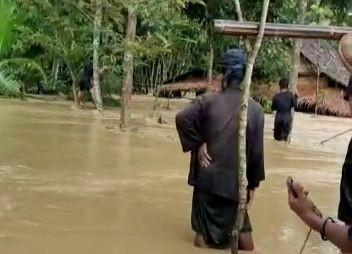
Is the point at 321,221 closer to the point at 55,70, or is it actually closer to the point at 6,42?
the point at 6,42

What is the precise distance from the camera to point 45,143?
11.8 m

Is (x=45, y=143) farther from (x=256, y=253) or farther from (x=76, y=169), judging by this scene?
(x=256, y=253)

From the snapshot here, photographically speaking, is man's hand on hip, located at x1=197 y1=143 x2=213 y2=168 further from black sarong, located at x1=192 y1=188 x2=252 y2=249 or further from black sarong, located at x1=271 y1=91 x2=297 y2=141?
black sarong, located at x1=271 y1=91 x2=297 y2=141

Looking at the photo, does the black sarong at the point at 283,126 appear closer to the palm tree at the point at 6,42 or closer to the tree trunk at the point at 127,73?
the tree trunk at the point at 127,73

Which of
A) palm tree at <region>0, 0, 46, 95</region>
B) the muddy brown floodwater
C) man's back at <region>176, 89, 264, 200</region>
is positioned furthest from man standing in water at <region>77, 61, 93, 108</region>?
man's back at <region>176, 89, 264, 200</region>

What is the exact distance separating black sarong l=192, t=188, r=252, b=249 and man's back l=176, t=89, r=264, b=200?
101 mm

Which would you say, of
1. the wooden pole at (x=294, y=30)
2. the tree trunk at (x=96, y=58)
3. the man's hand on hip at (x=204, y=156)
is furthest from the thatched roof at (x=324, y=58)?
the wooden pole at (x=294, y=30)

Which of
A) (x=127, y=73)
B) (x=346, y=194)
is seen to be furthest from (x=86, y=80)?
(x=346, y=194)

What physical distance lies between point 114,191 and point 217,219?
2383 mm

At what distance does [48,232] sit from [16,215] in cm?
65

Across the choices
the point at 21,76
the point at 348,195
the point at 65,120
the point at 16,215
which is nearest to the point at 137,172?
the point at 16,215

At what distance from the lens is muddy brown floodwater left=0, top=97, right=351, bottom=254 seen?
616cm

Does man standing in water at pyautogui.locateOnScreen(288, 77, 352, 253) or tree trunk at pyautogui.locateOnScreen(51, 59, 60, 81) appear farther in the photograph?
tree trunk at pyautogui.locateOnScreen(51, 59, 60, 81)

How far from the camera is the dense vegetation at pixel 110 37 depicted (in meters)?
17.3
